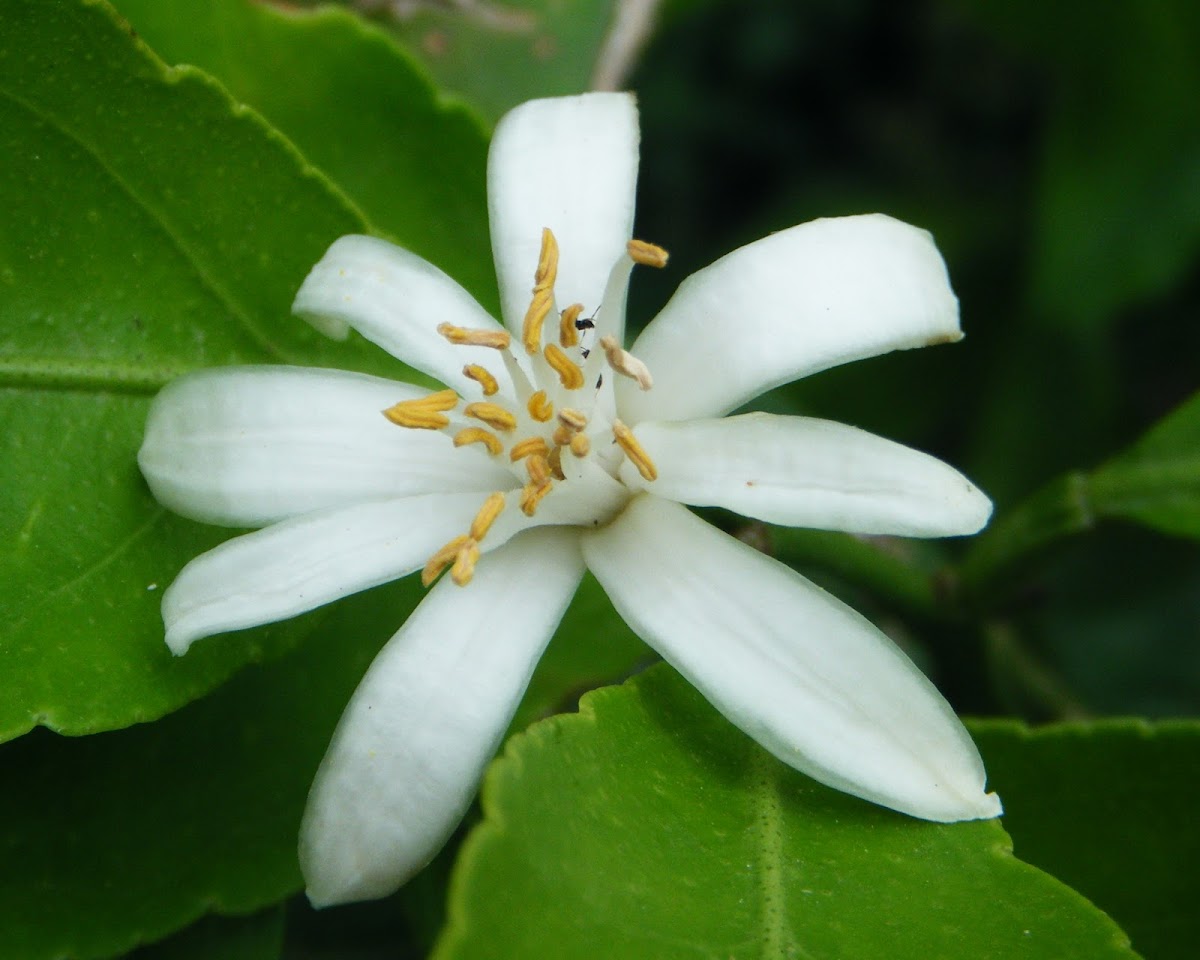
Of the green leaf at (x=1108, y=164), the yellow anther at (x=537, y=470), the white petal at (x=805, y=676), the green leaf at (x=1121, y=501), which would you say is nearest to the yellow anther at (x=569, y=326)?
the yellow anther at (x=537, y=470)

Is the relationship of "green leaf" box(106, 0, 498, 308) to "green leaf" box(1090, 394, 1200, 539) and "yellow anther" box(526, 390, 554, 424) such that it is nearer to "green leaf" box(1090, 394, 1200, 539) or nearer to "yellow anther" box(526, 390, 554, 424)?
"yellow anther" box(526, 390, 554, 424)

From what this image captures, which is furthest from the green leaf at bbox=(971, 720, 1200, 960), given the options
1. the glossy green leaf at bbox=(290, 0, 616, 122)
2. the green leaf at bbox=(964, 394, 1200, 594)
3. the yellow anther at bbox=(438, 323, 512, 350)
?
the glossy green leaf at bbox=(290, 0, 616, 122)

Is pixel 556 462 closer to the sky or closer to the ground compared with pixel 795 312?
closer to the ground

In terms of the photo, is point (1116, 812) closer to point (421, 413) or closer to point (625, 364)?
point (625, 364)

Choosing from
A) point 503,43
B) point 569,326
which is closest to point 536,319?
point 569,326

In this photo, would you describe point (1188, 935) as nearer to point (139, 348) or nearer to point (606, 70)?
point (139, 348)

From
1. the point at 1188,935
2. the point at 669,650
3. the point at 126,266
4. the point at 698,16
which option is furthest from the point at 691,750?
the point at 698,16
